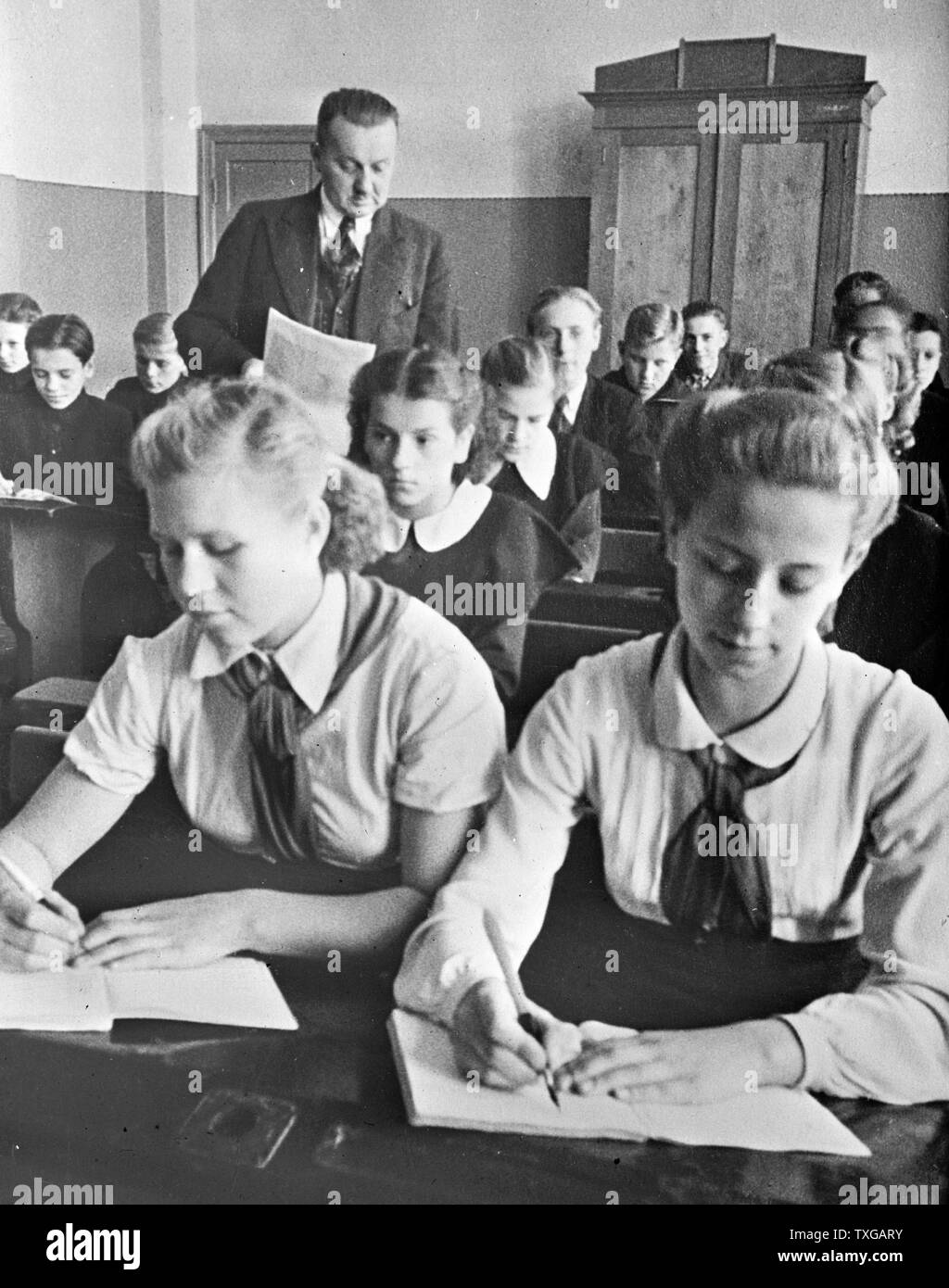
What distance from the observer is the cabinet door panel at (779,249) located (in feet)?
6.71

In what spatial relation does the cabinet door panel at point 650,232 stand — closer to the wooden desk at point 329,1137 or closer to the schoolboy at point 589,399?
the schoolboy at point 589,399

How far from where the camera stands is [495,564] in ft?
6.95

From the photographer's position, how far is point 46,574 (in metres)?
2.28

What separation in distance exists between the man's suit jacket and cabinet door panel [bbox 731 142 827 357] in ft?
1.54

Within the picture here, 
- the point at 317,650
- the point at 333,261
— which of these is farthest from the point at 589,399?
the point at 317,650

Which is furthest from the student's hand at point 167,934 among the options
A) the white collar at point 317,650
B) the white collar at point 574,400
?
the white collar at point 574,400

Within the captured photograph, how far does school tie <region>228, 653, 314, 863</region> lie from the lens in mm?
2172

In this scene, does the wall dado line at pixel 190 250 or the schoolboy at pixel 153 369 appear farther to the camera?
the schoolboy at pixel 153 369

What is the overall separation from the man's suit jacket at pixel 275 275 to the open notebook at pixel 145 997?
944mm

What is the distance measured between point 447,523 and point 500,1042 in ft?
2.54

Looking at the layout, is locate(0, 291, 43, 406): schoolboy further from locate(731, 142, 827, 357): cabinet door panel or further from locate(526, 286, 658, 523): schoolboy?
locate(731, 142, 827, 357): cabinet door panel

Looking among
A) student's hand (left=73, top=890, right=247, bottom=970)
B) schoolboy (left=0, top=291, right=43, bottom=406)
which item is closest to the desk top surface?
student's hand (left=73, top=890, right=247, bottom=970)

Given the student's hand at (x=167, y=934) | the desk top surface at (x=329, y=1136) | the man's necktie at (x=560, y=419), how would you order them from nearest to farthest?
the desk top surface at (x=329, y=1136) → the man's necktie at (x=560, y=419) → the student's hand at (x=167, y=934)

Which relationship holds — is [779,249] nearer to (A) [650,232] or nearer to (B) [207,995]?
(A) [650,232]
